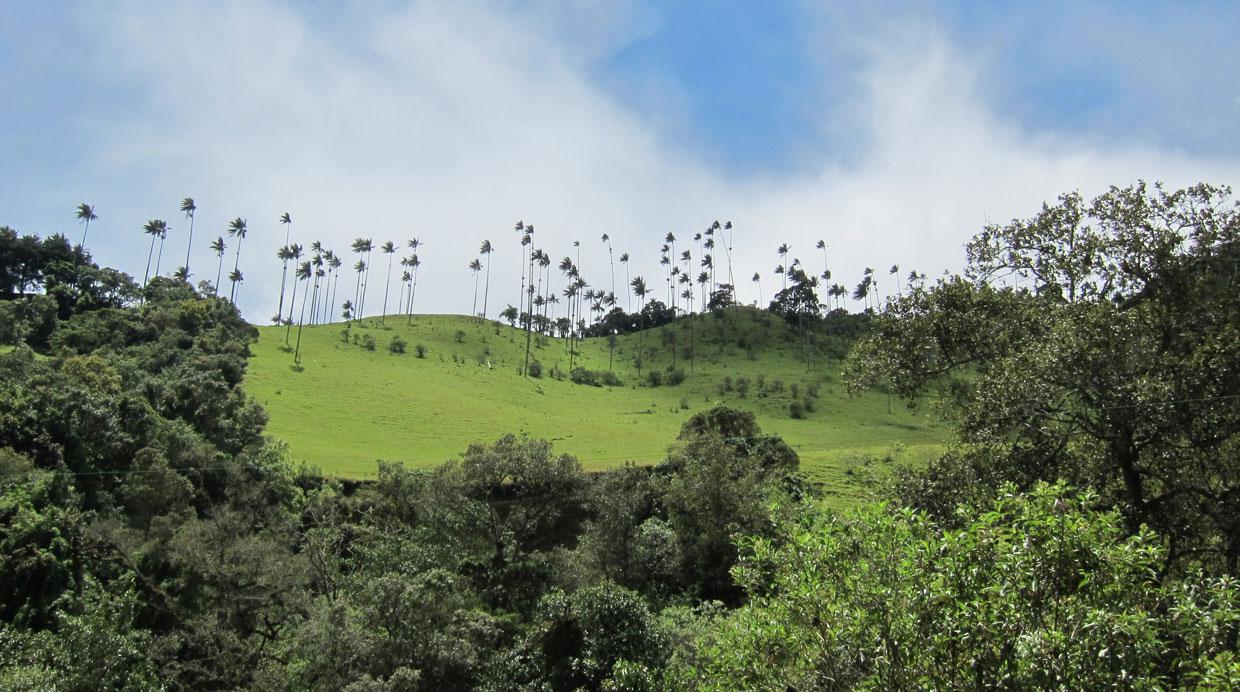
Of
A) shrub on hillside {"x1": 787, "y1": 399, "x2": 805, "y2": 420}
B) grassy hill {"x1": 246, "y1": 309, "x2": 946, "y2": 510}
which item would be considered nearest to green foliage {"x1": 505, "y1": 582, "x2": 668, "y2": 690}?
grassy hill {"x1": 246, "y1": 309, "x2": 946, "y2": 510}

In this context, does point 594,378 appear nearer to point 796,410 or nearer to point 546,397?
point 546,397

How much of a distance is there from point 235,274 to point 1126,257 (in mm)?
129138

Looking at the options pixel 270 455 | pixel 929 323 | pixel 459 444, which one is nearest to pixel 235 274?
pixel 459 444

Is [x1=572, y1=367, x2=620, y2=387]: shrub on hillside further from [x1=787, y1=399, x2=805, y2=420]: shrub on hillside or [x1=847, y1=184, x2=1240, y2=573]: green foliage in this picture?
[x1=847, y1=184, x2=1240, y2=573]: green foliage

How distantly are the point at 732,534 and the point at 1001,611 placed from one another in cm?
702

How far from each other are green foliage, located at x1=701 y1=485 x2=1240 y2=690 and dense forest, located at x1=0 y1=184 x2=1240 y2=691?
40 millimetres

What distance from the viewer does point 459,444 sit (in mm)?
70812

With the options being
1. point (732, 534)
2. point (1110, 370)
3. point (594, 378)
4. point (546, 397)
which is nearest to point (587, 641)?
point (732, 534)

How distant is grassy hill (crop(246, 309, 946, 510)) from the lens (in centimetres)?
6556

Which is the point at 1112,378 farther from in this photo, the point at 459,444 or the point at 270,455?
the point at 459,444

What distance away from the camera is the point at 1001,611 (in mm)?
8516

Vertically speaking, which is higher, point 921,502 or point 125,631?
point 921,502

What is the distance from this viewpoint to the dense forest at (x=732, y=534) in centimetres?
884

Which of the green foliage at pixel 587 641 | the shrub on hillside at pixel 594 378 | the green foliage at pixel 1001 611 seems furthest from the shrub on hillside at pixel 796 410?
the green foliage at pixel 1001 611
